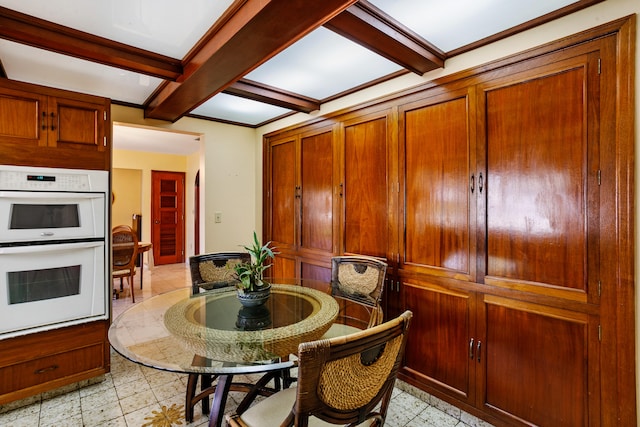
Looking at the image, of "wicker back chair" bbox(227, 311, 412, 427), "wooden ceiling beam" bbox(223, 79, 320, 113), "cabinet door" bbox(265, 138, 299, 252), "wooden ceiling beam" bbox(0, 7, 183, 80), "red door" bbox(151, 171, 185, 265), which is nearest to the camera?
"wicker back chair" bbox(227, 311, 412, 427)

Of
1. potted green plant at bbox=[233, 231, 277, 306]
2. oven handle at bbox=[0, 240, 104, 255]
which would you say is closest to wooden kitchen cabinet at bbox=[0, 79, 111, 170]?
oven handle at bbox=[0, 240, 104, 255]

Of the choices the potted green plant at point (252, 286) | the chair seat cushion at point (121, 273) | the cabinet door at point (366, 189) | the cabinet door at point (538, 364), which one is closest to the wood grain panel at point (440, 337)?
the cabinet door at point (538, 364)

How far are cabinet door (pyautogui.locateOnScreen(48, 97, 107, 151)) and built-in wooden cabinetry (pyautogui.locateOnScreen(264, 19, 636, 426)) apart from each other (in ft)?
6.53

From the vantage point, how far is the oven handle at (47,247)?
76.1 inches

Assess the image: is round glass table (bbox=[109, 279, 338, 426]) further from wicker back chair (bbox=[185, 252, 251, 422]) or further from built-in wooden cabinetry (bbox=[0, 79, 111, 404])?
built-in wooden cabinetry (bbox=[0, 79, 111, 404])

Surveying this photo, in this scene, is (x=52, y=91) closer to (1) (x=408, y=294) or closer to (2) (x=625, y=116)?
(1) (x=408, y=294)

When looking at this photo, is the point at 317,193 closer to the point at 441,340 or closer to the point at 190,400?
the point at 441,340

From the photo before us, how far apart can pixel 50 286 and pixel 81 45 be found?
1568 mm

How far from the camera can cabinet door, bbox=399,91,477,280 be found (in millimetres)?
1994

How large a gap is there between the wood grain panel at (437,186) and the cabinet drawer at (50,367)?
8.03ft

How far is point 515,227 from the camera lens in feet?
5.87

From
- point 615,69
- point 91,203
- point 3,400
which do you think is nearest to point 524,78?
point 615,69

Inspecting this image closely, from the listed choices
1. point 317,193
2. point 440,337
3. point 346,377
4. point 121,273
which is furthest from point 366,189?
point 121,273

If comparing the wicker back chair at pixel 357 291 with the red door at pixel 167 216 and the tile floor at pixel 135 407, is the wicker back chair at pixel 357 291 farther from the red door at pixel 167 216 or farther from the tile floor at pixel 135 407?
the red door at pixel 167 216
